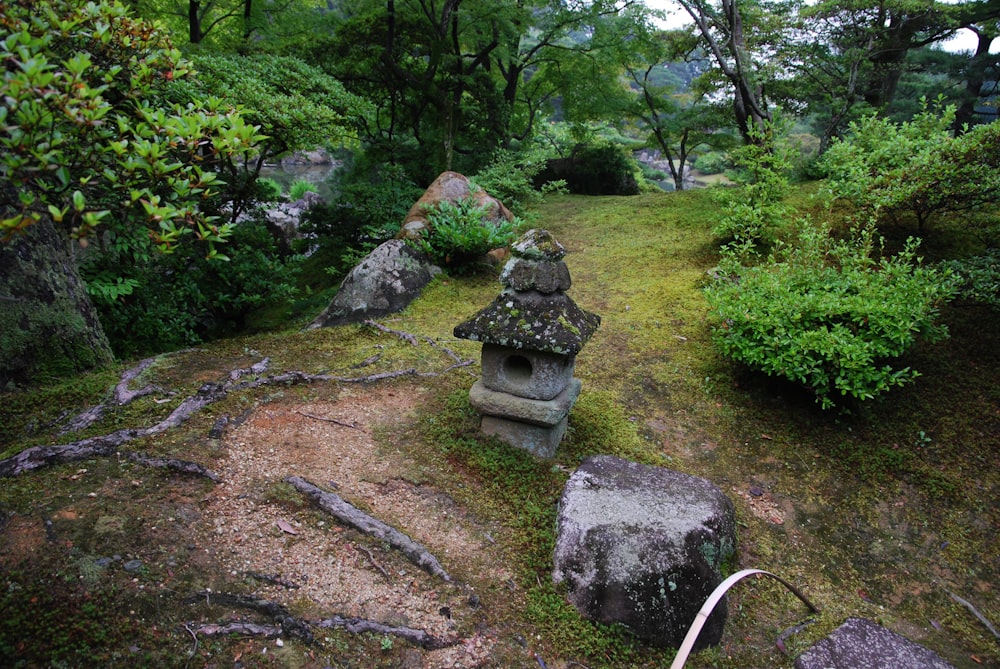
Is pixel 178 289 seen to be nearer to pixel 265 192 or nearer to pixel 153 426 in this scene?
pixel 265 192

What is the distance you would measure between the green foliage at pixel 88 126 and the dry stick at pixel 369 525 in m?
1.90

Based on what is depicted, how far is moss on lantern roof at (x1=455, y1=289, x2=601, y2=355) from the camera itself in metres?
4.10

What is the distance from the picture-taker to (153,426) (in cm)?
415

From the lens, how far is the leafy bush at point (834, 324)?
15.8 feet

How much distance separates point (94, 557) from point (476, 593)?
2128mm

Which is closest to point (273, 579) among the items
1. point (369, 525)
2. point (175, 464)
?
point (369, 525)

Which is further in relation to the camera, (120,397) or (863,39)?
(863,39)

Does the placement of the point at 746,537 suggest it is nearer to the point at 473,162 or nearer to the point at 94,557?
the point at 94,557

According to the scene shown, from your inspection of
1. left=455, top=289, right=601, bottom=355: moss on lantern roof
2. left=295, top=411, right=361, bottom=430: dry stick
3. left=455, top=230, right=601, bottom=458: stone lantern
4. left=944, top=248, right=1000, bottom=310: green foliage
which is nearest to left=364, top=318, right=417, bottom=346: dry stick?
left=295, top=411, right=361, bottom=430: dry stick

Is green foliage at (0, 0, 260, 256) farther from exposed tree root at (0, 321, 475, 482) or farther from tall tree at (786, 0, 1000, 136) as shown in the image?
tall tree at (786, 0, 1000, 136)

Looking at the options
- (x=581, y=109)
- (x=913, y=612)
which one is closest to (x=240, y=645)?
(x=913, y=612)

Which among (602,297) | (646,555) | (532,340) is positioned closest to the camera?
(646,555)

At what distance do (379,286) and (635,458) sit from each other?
4489mm

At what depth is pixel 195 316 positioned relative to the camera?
23.2ft
